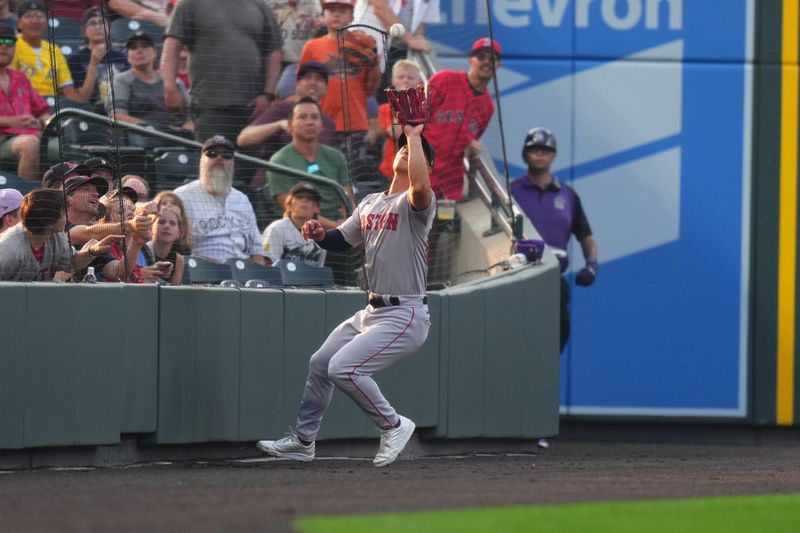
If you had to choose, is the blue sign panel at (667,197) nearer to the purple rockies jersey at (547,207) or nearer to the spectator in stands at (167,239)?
the purple rockies jersey at (547,207)

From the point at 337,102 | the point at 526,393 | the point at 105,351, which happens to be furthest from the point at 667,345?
the point at 105,351

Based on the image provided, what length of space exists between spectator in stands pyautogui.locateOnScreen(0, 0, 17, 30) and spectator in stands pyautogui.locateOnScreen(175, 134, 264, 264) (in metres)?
1.95

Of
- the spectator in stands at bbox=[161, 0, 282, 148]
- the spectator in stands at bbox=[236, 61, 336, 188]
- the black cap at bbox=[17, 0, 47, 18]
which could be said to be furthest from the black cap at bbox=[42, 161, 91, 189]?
the black cap at bbox=[17, 0, 47, 18]

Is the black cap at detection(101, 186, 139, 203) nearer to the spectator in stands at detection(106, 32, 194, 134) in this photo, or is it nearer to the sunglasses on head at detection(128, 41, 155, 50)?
the spectator in stands at detection(106, 32, 194, 134)

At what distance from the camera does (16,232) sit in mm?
8039

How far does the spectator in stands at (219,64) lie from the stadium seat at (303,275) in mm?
1053

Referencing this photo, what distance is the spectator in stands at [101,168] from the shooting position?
8.71m

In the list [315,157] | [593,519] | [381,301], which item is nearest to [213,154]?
[315,157]

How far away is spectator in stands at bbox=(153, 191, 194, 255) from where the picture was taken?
909cm

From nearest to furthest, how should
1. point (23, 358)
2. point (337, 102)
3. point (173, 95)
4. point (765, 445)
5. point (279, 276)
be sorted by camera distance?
point (23, 358)
point (279, 276)
point (173, 95)
point (337, 102)
point (765, 445)

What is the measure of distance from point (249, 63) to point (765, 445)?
6.41 m

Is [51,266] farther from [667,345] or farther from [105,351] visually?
[667,345]

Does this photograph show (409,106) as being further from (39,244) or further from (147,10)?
(147,10)

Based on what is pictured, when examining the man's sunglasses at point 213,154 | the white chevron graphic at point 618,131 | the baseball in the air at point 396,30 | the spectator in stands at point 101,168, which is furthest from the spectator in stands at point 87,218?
the white chevron graphic at point 618,131
